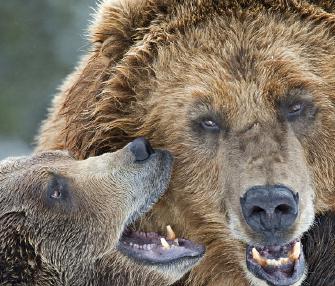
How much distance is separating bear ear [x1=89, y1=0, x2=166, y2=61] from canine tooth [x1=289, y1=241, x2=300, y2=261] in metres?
1.50

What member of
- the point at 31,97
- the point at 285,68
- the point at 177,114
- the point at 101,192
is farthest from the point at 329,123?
the point at 31,97

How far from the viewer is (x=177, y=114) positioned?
20.6ft

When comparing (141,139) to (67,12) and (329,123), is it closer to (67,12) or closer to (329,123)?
(329,123)

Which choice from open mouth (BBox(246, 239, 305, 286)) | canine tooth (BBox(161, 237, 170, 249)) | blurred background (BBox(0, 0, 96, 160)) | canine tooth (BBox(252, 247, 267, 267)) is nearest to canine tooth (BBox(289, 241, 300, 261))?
open mouth (BBox(246, 239, 305, 286))

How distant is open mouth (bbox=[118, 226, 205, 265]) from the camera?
6191mm

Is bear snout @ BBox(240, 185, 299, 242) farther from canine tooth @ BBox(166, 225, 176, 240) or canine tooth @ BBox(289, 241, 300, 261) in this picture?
canine tooth @ BBox(166, 225, 176, 240)

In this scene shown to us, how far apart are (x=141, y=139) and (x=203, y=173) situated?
1.33ft

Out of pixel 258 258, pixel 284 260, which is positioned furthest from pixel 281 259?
pixel 258 258

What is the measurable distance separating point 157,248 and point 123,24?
1329mm

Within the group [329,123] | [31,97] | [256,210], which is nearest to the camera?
[256,210]

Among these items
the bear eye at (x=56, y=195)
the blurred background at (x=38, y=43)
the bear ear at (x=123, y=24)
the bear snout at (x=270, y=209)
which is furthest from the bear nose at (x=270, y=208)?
the blurred background at (x=38, y=43)

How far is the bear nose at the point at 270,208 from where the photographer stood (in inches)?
227

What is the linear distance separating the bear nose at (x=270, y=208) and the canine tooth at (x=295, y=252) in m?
0.30

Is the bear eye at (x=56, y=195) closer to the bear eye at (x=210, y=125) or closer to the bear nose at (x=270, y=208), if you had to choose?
the bear eye at (x=210, y=125)
